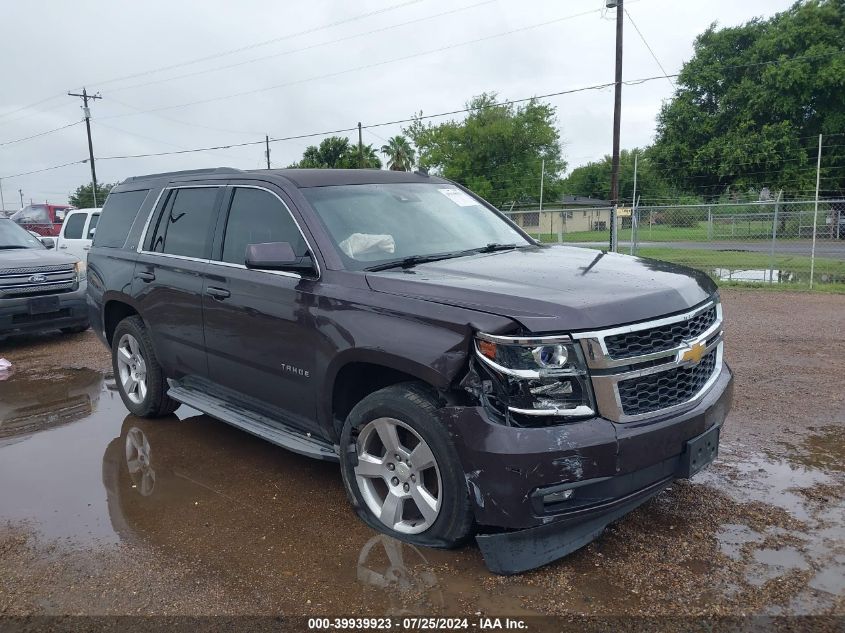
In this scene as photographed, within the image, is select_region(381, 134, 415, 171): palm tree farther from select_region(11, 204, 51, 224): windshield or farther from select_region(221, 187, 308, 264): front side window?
select_region(221, 187, 308, 264): front side window

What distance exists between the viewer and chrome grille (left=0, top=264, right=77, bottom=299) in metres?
8.73

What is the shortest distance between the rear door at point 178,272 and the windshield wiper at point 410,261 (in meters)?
1.51

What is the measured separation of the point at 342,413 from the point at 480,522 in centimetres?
109

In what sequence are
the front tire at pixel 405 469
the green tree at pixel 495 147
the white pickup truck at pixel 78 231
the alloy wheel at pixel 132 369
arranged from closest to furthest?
the front tire at pixel 405 469, the alloy wheel at pixel 132 369, the white pickup truck at pixel 78 231, the green tree at pixel 495 147

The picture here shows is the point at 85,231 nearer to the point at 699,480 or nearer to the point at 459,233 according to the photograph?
the point at 459,233

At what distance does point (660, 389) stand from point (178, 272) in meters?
3.41

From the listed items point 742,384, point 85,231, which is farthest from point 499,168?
point 742,384

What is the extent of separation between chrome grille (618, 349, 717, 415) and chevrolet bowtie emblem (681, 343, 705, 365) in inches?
1.5

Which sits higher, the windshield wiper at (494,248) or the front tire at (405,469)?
the windshield wiper at (494,248)

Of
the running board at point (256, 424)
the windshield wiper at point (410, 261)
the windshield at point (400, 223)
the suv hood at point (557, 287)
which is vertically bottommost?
the running board at point (256, 424)

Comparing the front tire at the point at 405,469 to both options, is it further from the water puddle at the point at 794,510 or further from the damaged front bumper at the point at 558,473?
the water puddle at the point at 794,510

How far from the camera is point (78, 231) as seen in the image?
15.1 metres

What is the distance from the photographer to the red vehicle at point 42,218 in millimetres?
29125

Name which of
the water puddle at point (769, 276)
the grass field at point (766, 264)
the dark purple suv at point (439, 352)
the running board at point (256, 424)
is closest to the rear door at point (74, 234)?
the dark purple suv at point (439, 352)
